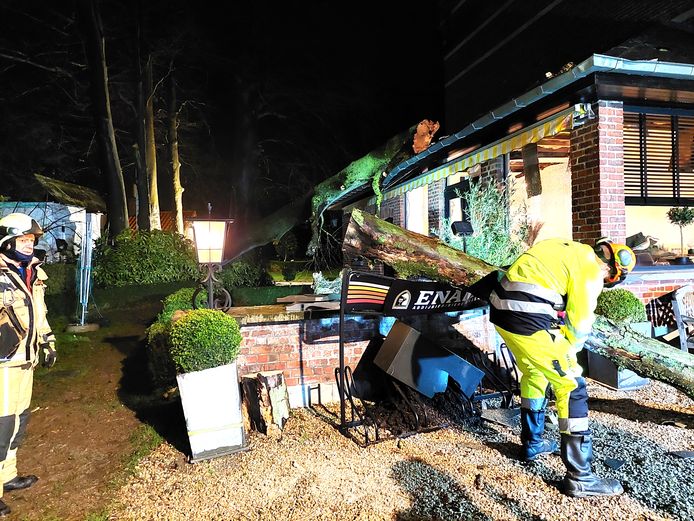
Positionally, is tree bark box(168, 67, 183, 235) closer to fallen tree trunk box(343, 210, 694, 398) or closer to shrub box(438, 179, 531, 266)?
shrub box(438, 179, 531, 266)

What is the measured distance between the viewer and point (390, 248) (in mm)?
3965

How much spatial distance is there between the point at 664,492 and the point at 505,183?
627cm

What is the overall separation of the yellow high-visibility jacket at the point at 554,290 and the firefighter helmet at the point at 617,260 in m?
0.43

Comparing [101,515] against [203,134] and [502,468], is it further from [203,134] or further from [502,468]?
[203,134]

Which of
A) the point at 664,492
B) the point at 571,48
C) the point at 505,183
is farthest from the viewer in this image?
the point at 571,48

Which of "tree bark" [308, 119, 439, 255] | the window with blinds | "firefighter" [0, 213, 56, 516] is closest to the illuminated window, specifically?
"tree bark" [308, 119, 439, 255]

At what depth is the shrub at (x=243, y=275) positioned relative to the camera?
11062mm

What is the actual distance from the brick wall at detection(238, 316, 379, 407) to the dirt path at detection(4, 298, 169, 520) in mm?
1336

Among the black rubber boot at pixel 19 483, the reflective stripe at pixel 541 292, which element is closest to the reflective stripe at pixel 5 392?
the black rubber boot at pixel 19 483

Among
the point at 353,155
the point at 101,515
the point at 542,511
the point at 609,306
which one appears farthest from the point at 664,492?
the point at 353,155

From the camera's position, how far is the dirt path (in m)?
3.17

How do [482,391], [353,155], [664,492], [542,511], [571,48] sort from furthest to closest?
[353,155] < [571,48] < [482,391] < [664,492] < [542,511]

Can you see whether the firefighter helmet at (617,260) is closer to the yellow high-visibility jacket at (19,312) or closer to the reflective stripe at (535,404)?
the reflective stripe at (535,404)

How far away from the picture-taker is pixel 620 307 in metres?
4.99
